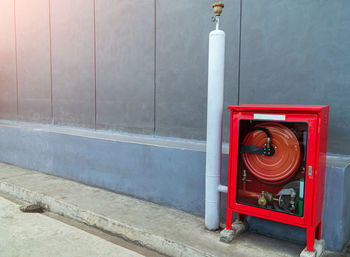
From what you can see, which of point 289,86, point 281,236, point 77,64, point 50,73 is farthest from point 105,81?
point 281,236

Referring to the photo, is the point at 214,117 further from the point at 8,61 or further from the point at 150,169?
the point at 8,61

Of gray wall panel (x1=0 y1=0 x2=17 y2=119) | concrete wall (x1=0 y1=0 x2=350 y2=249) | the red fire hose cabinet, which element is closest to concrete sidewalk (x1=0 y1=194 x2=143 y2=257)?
concrete wall (x1=0 y1=0 x2=350 y2=249)

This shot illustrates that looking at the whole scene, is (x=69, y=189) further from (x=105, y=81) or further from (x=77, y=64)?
(x=77, y=64)

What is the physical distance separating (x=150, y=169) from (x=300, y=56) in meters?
2.40

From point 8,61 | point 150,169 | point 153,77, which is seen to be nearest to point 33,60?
point 8,61

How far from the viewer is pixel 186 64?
4.73 m

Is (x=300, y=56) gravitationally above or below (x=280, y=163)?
above

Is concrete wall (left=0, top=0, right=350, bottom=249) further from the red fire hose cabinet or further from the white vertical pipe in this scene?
the red fire hose cabinet

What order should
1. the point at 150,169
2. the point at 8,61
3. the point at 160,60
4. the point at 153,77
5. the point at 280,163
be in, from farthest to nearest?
the point at 8,61, the point at 153,77, the point at 160,60, the point at 150,169, the point at 280,163

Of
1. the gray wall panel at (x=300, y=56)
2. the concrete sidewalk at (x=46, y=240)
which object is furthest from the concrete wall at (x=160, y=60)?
the concrete sidewalk at (x=46, y=240)

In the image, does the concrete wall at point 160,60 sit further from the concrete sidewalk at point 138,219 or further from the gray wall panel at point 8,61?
the concrete sidewalk at point 138,219

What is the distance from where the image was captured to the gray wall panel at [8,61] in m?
8.09

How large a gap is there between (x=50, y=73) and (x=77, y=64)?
1.00m

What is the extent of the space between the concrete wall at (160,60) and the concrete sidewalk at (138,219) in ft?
3.70
